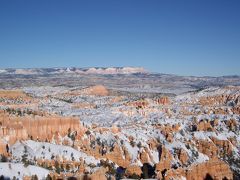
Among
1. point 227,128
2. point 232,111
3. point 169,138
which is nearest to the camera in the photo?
point 169,138

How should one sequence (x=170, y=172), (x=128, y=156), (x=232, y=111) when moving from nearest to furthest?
(x=170, y=172), (x=128, y=156), (x=232, y=111)

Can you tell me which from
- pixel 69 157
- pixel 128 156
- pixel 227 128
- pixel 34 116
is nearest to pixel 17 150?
pixel 69 157

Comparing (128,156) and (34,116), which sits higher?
(34,116)

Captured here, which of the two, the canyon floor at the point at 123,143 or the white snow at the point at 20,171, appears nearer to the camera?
the white snow at the point at 20,171

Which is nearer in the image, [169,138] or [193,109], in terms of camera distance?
[169,138]

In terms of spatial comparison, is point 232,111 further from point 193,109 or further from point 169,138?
point 169,138

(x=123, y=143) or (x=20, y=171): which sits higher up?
(x=20, y=171)

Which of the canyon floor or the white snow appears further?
the canyon floor

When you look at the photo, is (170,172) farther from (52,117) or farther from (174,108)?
(174,108)

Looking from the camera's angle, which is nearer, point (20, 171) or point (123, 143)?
point (20, 171)

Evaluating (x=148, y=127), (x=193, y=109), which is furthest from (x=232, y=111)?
(x=148, y=127)
